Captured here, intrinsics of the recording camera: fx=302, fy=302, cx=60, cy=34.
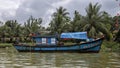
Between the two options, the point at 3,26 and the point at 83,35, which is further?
the point at 3,26

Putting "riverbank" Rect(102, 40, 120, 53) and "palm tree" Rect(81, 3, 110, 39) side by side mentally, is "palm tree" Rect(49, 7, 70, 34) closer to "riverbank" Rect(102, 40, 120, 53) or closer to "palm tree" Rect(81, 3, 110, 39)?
"palm tree" Rect(81, 3, 110, 39)

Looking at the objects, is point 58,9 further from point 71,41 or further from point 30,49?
point 30,49

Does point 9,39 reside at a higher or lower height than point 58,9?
lower

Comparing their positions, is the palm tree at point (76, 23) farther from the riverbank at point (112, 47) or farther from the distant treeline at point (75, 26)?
the riverbank at point (112, 47)

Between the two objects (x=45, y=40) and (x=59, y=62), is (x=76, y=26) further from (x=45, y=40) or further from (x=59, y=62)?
(x=59, y=62)

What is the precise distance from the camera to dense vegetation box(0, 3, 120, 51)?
163 feet

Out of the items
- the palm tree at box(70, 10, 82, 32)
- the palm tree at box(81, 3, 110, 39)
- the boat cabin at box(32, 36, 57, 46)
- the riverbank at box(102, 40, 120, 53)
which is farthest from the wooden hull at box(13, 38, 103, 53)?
the palm tree at box(70, 10, 82, 32)

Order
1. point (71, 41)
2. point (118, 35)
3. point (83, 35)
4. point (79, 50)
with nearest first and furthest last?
point (79, 50) → point (83, 35) → point (118, 35) → point (71, 41)

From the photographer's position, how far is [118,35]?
40344mm

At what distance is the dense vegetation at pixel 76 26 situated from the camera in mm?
49828

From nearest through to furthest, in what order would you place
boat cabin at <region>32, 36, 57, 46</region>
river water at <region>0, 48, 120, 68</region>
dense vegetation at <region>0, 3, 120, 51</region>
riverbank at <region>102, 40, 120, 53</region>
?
river water at <region>0, 48, 120, 68</region>
boat cabin at <region>32, 36, 57, 46</region>
riverbank at <region>102, 40, 120, 53</region>
dense vegetation at <region>0, 3, 120, 51</region>

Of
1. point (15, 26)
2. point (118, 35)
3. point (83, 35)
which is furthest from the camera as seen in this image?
point (15, 26)

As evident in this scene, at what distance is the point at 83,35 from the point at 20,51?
807cm

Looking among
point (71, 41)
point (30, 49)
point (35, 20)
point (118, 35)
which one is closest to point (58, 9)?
point (71, 41)
